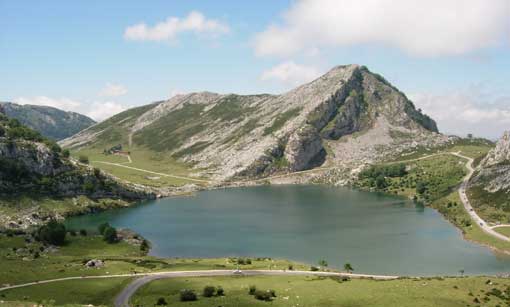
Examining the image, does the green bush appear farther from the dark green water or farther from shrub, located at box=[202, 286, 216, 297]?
the dark green water

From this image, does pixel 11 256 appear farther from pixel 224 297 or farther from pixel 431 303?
pixel 431 303

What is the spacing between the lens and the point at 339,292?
241 ft

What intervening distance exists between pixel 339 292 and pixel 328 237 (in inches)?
3011

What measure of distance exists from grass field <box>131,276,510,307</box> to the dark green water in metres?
31.2

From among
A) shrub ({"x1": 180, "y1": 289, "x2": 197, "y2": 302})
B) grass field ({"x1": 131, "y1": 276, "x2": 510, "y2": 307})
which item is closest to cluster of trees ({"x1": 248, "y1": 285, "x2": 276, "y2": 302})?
grass field ({"x1": 131, "y1": 276, "x2": 510, "y2": 307})

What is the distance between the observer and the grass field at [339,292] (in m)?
Result: 67.4

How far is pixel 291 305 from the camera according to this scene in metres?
65.8

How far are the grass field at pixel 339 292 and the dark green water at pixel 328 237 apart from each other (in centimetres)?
3124

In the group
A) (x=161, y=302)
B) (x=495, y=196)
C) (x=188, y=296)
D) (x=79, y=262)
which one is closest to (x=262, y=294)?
(x=188, y=296)

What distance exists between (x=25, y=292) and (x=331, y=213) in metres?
135

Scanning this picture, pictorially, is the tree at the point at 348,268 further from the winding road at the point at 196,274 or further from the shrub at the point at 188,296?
the shrub at the point at 188,296

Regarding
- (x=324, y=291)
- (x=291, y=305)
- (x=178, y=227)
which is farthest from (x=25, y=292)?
(x=178, y=227)

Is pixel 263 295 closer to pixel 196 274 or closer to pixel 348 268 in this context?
pixel 196 274

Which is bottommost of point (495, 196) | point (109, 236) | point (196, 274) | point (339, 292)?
point (109, 236)
